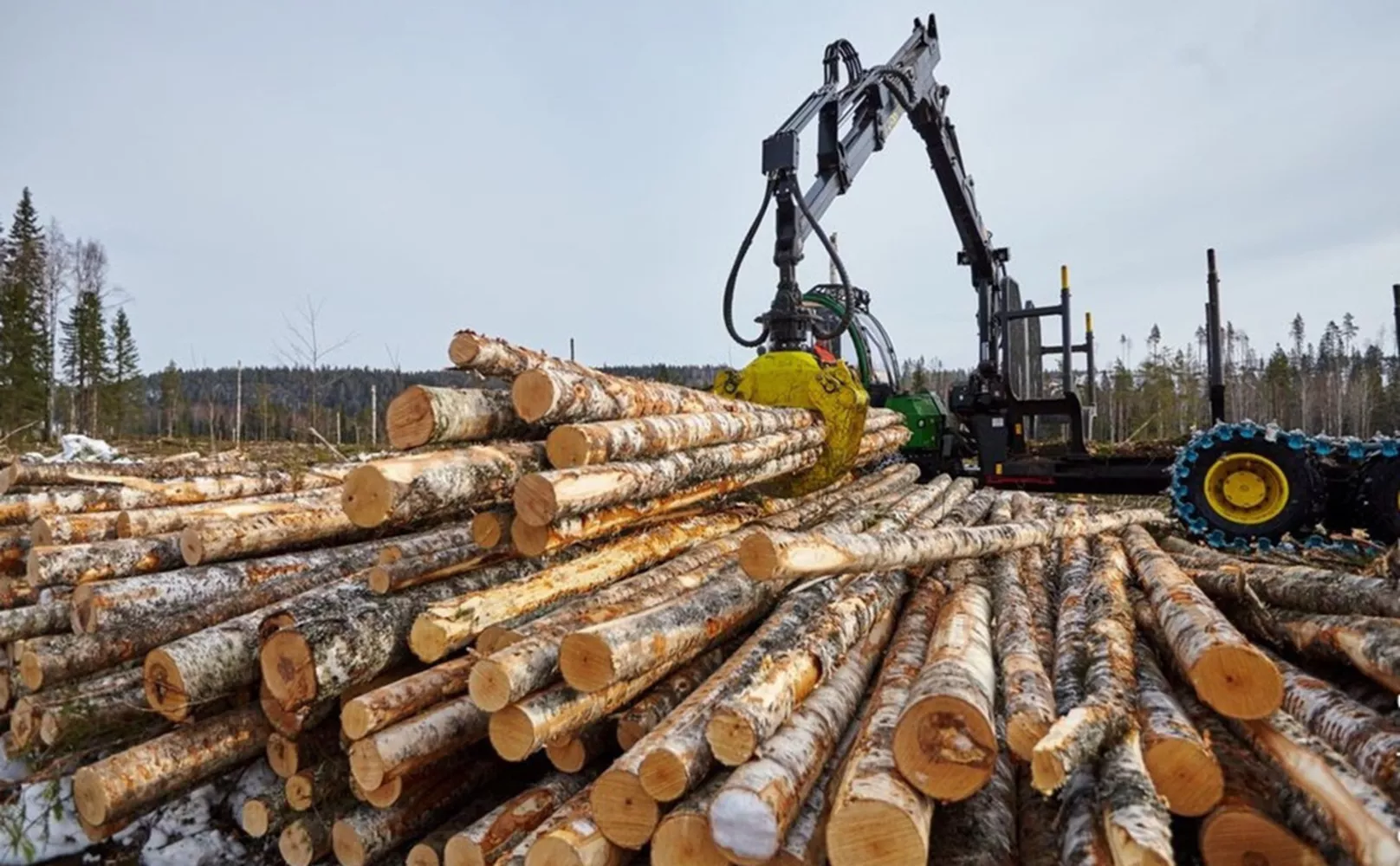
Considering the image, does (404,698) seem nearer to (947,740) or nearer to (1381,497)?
(947,740)

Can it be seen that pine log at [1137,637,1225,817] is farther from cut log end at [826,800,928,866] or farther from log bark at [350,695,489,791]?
log bark at [350,695,489,791]

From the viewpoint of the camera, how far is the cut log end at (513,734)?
281 cm

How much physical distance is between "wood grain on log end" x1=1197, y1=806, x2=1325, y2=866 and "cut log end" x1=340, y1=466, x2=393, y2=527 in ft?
9.89

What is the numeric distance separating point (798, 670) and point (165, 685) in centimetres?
260

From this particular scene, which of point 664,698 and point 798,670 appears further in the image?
point 664,698

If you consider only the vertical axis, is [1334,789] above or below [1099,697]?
below

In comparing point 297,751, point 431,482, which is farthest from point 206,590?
point 431,482

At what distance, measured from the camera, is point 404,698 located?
3.04m

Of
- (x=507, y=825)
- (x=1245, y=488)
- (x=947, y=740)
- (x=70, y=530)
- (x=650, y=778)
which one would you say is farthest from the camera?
(x=1245, y=488)

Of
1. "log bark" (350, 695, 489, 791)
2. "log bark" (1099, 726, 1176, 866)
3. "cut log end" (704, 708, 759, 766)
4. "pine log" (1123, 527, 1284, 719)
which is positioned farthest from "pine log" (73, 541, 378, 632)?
"pine log" (1123, 527, 1284, 719)

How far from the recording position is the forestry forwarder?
20.4 feet

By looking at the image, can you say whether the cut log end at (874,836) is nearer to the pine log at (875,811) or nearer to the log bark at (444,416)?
the pine log at (875,811)

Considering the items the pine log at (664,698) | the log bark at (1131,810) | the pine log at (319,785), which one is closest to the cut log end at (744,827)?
the pine log at (664,698)

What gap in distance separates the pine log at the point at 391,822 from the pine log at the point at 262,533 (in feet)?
6.39
